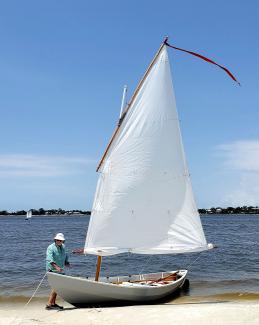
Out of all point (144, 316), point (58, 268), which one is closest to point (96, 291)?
point (58, 268)

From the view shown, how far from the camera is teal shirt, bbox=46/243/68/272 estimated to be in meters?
14.2

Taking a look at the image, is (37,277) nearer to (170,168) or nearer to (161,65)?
(170,168)

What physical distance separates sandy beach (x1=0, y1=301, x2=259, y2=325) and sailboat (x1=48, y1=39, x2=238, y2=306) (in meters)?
1.43

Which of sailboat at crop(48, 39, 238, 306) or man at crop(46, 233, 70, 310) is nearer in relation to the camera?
man at crop(46, 233, 70, 310)

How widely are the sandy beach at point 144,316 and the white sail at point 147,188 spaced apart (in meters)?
2.23

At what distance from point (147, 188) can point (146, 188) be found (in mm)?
39

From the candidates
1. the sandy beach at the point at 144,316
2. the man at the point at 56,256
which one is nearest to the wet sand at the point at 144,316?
the sandy beach at the point at 144,316

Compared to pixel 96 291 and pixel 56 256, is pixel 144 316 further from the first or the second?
pixel 56 256

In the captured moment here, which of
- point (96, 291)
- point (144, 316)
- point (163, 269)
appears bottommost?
point (163, 269)

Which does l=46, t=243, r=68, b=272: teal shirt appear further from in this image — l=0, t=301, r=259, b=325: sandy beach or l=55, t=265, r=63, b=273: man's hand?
l=0, t=301, r=259, b=325: sandy beach

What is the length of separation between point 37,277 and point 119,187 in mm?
13505

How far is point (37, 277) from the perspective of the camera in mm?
26609

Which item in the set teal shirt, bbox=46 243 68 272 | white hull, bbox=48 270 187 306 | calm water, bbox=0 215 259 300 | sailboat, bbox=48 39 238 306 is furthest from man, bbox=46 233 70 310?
calm water, bbox=0 215 259 300

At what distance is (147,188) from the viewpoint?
51.9ft
